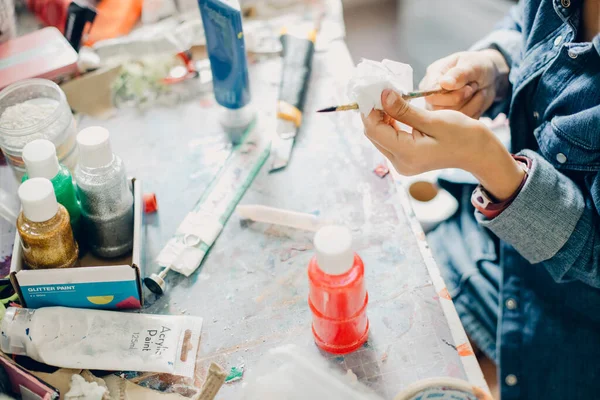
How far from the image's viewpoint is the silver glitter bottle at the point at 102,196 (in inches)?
25.9

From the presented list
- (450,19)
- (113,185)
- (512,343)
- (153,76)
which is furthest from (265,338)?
(450,19)

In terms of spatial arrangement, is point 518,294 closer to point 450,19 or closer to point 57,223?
point 57,223

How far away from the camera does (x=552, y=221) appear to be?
0.71 meters

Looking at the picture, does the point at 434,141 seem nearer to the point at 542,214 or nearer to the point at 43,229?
the point at 542,214

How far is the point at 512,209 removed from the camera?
2.31 ft

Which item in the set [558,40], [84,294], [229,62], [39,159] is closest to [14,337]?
[84,294]

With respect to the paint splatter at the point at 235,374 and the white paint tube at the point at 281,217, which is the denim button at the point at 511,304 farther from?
the paint splatter at the point at 235,374

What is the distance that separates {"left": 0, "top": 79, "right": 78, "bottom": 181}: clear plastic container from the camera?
736 millimetres

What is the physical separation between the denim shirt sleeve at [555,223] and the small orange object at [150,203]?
404 mm

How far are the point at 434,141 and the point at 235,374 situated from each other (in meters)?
0.32

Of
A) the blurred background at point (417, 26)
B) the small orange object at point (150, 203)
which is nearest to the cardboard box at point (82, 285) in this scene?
the small orange object at point (150, 203)

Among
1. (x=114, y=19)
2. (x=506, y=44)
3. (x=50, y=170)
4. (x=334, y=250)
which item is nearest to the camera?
(x=334, y=250)

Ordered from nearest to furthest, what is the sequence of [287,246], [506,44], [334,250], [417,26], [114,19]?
1. [334,250]
2. [287,246]
3. [506,44]
4. [114,19]
5. [417,26]

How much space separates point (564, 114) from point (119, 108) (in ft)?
2.03
